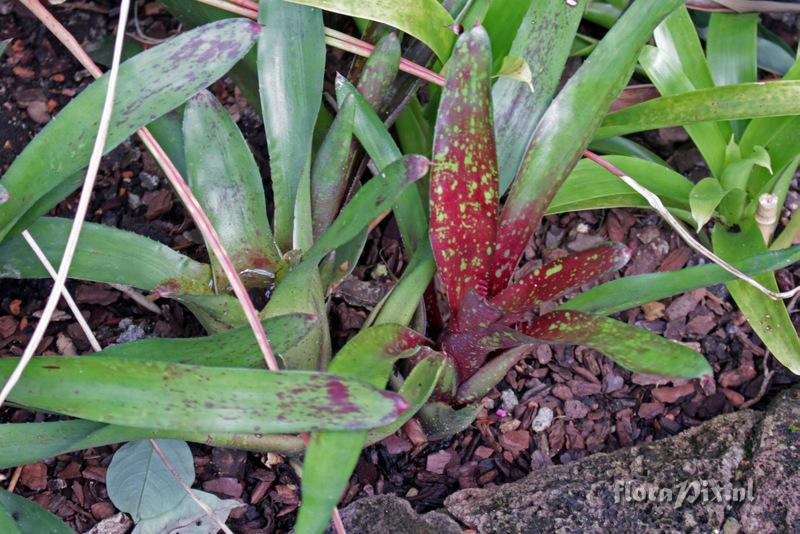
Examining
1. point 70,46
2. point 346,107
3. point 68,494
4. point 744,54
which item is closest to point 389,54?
point 346,107

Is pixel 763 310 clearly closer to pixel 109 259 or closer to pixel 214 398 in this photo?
pixel 214 398

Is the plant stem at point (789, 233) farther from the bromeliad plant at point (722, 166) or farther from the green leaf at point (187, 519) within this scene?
the green leaf at point (187, 519)

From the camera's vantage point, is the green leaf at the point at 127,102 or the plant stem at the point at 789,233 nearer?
the green leaf at the point at 127,102

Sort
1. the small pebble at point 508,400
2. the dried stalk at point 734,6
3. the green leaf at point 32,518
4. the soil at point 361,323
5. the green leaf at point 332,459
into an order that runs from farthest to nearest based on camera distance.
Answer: the dried stalk at point 734,6
the small pebble at point 508,400
the soil at point 361,323
the green leaf at point 32,518
the green leaf at point 332,459

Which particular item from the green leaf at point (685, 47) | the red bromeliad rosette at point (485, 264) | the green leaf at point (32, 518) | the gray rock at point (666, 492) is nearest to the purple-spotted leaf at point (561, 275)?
Result: the red bromeliad rosette at point (485, 264)

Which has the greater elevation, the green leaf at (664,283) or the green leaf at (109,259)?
the green leaf at (109,259)

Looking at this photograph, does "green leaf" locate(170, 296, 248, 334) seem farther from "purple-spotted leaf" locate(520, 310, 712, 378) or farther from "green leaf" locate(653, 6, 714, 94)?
"green leaf" locate(653, 6, 714, 94)

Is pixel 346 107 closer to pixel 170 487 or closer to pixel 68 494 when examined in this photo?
pixel 170 487
